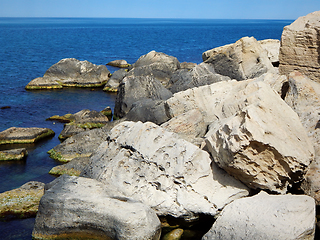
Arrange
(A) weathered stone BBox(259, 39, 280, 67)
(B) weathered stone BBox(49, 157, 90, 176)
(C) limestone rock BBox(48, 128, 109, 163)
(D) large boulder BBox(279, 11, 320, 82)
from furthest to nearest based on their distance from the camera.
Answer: (A) weathered stone BBox(259, 39, 280, 67) → (C) limestone rock BBox(48, 128, 109, 163) → (D) large boulder BBox(279, 11, 320, 82) → (B) weathered stone BBox(49, 157, 90, 176)

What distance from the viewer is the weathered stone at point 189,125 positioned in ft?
38.8

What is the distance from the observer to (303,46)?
550 inches

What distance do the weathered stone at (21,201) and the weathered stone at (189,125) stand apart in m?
4.79

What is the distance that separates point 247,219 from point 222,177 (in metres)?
1.74

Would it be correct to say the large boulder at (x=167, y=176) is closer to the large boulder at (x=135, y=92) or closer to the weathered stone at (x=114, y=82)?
the large boulder at (x=135, y=92)

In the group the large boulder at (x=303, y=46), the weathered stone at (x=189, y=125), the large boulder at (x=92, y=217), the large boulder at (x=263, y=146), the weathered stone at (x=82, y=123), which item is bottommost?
the weathered stone at (x=82, y=123)

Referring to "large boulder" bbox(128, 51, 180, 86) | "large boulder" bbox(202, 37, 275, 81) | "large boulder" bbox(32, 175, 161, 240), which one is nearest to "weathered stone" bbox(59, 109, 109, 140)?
"large boulder" bbox(202, 37, 275, 81)

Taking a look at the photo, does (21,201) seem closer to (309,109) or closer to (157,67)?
(309,109)

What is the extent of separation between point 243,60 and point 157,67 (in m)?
9.70

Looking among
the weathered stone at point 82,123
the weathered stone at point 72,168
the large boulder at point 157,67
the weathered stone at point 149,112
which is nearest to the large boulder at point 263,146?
the weathered stone at point 149,112

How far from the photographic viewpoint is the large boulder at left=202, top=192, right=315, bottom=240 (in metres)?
7.26

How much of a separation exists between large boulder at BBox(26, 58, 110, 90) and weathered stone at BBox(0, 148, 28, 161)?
13987 millimetres

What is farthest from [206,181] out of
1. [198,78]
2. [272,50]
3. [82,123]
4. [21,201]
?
[272,50]

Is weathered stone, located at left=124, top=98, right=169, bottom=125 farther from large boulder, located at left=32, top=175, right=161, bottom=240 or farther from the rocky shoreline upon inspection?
large boulder, located at left=32, top=175, right=161, bottom=240
